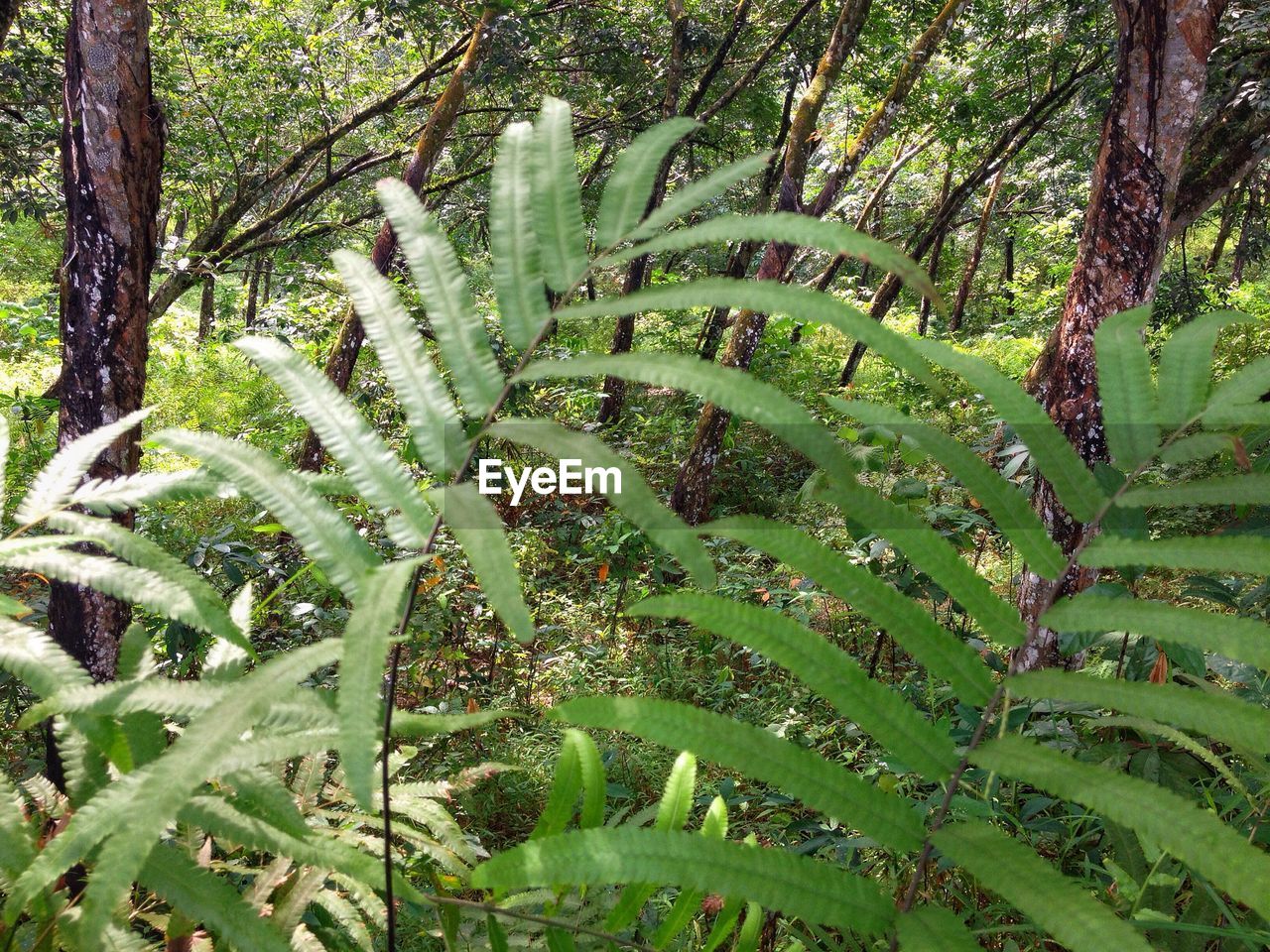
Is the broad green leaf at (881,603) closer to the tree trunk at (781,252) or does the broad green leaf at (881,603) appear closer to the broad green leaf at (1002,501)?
the broad green leaf at (1002,501)

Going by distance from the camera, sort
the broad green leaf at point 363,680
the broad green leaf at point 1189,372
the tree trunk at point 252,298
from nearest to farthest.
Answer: the broad green leaf at point 363,680 → the broad green leaf at point 1189,372 → the tree trunk at point 252,298

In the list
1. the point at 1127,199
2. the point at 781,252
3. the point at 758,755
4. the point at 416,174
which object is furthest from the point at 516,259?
the point at 416,174

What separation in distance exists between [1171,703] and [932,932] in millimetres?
280

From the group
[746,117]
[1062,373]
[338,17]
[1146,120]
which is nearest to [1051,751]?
[1062,373]

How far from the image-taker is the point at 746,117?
8.39 meters

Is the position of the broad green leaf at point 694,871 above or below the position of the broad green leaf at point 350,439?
below

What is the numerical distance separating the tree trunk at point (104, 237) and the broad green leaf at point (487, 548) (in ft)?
6.47

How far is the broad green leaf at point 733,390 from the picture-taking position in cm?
62

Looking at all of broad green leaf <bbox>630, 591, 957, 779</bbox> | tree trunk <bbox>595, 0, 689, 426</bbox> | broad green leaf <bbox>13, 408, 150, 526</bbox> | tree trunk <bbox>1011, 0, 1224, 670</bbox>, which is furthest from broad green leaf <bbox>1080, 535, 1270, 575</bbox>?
tree trunk <bbox>595, 0, 689, 426</bbox>

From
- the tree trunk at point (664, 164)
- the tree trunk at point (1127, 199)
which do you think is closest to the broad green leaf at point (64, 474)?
the tree trunk at point (1127, 199)

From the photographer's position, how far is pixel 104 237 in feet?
7.23

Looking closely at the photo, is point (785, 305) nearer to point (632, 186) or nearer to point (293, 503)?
point (632, 186)

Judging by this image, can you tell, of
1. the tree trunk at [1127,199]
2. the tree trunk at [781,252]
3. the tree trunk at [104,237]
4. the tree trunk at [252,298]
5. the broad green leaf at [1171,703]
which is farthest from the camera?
the tree trunk at [252,298]

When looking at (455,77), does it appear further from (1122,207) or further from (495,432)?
(495,432)
